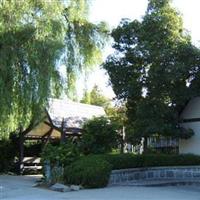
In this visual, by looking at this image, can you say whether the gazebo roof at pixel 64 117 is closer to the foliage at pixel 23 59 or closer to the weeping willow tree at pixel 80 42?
the weeping willow tree at pixel 80 42

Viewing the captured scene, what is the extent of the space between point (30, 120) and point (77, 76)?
144 inches

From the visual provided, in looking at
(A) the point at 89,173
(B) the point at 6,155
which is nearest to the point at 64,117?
(B) the point at 6,155

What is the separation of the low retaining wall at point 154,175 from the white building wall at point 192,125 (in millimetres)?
1804

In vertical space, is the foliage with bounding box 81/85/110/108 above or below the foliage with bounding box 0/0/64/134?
above

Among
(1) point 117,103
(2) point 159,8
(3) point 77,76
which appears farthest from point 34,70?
(2) point 159,8

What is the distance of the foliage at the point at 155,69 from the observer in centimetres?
2195

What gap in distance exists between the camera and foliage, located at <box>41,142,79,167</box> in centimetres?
1928

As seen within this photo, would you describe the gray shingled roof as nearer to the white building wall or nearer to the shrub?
the shrub

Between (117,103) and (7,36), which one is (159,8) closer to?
(117,103)

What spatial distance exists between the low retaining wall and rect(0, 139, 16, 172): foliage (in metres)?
7.26

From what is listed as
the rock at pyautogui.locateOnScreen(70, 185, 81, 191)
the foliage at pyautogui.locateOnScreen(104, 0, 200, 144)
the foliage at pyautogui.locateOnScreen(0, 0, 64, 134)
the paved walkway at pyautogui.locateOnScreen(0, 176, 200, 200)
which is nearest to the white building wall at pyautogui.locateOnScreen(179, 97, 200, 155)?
the foliage at pyautogui.locateOnScreen(104, 0, 200, 144)

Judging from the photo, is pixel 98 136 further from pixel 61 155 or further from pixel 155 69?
pixel 155 69

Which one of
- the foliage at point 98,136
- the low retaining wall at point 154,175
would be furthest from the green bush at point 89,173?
the foliage at point 98,136

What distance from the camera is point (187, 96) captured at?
22.6 m
